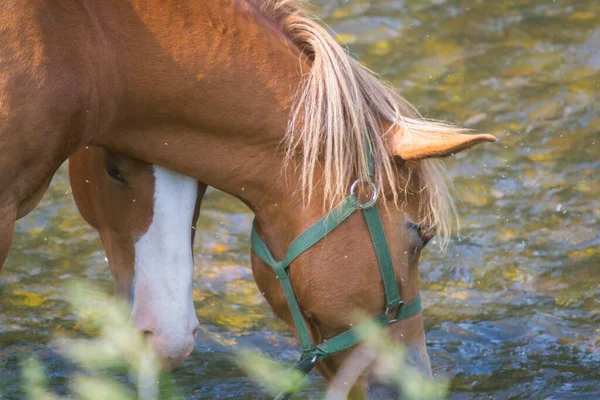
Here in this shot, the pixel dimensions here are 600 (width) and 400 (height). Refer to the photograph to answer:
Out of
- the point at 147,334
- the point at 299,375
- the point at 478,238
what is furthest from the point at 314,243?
the point at 478,238

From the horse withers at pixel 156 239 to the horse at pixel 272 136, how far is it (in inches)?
4.9

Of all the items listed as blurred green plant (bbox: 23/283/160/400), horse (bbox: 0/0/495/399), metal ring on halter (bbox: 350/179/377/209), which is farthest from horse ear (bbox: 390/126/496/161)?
blurred green plant (bbox: 23/283/160/400)

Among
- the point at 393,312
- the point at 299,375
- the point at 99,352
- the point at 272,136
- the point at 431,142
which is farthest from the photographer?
the point at 393,312

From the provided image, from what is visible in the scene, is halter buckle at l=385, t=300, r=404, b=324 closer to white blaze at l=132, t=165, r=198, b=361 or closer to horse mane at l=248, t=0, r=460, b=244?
horse mane at l=248, t=0, r=460, b=244

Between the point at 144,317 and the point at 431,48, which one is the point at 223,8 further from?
the point at 431,48

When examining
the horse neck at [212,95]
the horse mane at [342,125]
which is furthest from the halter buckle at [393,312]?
the horse neck at [212,95]

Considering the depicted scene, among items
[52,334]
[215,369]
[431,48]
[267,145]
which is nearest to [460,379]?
[215,369]

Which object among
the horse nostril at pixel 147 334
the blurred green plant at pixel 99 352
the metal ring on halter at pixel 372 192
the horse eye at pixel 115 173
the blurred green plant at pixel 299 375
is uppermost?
the horse eye at pixel 115 173

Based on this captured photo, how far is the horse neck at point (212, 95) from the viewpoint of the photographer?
2.39 meters

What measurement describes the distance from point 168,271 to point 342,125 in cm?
78

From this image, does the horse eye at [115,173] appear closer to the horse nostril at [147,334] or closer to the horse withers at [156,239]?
the horse withers at [156,239]

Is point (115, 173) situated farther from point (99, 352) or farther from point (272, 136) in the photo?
point (99, 352)

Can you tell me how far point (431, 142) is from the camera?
2402 millimetres

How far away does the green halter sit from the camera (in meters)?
2.57
